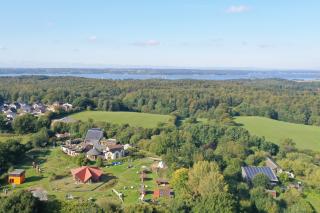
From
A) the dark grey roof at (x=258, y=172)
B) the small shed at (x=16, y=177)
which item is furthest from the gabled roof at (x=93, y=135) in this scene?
the dark grey roof at (x=258, y=172)

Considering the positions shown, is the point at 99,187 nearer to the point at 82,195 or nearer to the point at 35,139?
the point at 82,195

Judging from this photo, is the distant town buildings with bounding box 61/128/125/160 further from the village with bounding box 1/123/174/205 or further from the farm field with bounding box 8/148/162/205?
the farm field with bounding box 8/148/162/205

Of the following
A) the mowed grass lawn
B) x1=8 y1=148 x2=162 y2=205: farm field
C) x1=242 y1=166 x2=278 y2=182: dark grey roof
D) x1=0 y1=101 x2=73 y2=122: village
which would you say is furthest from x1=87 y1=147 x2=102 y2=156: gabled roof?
x1=0 y1=101 x2=73 y2=122: village

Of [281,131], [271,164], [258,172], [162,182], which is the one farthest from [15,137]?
[281,131]

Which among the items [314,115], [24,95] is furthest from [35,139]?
[314,115]

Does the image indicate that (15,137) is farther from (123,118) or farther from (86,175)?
(123,118)

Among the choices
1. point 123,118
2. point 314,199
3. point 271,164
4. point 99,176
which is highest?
point 99,176
